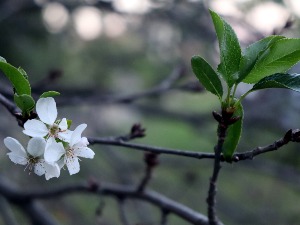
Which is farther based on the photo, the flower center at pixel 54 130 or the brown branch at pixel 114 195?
the brown branch at pixel 114 195

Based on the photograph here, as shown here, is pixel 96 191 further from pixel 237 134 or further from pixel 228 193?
pixel 228 193

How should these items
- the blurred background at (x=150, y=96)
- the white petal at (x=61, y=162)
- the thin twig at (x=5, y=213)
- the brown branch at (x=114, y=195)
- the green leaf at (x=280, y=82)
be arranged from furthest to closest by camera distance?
the blurred background at (x=150, y=96)
the thin twig at (x=5, y=213)
the brown branch at (x=114, y=195)
the white petal at (x=61, y=162)
the green leaf at (x=280, y=82)

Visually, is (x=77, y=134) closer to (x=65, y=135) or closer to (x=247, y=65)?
(x=65, y=135)

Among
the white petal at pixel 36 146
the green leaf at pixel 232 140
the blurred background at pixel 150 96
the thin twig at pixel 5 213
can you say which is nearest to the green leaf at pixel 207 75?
the green leaf at pixel 232 140

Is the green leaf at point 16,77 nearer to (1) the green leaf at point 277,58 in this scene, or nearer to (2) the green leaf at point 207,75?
(2) the green leaf at point 207,75

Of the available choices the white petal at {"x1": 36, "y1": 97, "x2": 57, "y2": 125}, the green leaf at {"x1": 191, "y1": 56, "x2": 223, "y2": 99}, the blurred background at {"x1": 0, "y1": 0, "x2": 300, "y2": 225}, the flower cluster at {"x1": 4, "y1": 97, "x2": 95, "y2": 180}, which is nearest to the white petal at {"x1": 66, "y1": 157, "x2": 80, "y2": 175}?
the flower cluster at {"x1": 4, "y1": 97, "x2": 95, "y2": 180}

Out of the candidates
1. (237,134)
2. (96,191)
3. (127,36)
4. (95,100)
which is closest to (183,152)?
(237,134)

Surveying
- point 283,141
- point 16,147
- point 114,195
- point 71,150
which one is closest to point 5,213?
point 114,195
